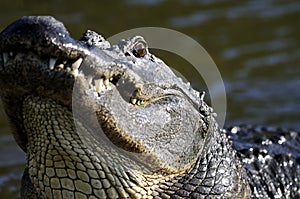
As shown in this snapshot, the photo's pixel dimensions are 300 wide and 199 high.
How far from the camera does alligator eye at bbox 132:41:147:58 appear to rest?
381cm

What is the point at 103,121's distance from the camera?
344cm

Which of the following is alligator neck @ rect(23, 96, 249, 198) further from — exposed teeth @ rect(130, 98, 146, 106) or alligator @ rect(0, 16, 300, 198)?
exposed teeth @ rect(130, 98, 146, 106)

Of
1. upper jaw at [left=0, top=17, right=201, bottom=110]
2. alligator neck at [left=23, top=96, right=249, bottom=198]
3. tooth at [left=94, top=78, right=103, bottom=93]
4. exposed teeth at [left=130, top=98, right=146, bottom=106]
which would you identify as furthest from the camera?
exposed teeth at [left=130, top=98, right=146, bottom=106]

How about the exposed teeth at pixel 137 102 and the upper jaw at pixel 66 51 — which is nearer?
the upper jaw at pixel 66 51

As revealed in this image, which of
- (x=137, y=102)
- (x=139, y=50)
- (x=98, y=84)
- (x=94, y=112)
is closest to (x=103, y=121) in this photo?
(x=94, y=112)

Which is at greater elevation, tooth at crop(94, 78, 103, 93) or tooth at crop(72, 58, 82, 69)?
tooth at crop(72, 58, 82, 69)

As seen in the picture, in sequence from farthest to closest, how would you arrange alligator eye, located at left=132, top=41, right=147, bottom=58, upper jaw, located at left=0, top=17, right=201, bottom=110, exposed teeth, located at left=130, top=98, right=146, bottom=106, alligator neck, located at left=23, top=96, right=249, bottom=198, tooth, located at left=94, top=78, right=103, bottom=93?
1. alligator eye, located at left=132, top=41, right=147, bottom=58
2. exposed teeth, located at left=130, top=98, right=146, bottom=106
3. alligator neck, located at left=23, top=96, right=249, bottom=198
4. tooth, located at left=94, top=78, right=103, bottom=93
5. upper jaw, located at left=0, top=17, right=201, bottom=110

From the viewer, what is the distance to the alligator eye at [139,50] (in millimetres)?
3807

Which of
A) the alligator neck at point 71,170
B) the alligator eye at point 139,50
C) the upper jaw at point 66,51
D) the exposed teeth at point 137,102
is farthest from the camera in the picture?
the alligator eye at point 139,50

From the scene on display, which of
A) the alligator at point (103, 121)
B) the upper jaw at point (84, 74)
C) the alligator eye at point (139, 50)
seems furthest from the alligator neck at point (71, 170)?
the alligator eye at point (139, 50)

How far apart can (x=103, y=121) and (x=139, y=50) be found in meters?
0.55

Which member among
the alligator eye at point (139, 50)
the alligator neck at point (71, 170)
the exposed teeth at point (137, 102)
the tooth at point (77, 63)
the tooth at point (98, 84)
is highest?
the alligator eye at point (139, 50)

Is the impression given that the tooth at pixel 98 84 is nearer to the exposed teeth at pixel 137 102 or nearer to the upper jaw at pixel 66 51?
the upper jaw at pixel 66 51

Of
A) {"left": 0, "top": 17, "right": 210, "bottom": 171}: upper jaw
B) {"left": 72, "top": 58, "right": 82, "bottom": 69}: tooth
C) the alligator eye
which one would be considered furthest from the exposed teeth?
{"left": 72, "top": 58, "right": 82, "bottom": 69}: tooth
